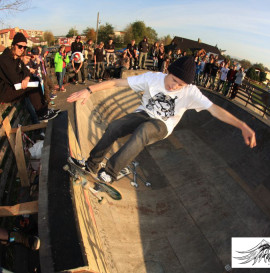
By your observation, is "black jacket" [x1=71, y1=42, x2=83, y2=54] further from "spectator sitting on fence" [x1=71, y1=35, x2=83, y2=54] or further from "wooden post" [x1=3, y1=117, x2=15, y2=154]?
"wooden post" [x1=3, y1=117, x2=15, y2=154]

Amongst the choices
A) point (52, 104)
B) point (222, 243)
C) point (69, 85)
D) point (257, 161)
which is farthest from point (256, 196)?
point (69, 85)

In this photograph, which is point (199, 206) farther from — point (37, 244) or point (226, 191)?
point (37, 244)

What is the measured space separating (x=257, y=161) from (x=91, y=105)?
7292 millimetres

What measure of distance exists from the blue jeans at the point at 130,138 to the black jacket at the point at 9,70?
9.06 ft

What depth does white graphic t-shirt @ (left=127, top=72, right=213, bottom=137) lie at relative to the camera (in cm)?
334

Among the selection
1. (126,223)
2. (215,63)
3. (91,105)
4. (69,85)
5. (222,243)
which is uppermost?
(215,63)

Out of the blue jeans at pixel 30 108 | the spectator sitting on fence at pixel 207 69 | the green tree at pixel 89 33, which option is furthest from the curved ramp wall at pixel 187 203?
the green tree at pixel 89 33

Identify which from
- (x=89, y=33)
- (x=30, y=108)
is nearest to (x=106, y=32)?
(x=89, y=33)

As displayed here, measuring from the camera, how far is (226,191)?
22.5ft

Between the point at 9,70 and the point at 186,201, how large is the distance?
5.91 meters

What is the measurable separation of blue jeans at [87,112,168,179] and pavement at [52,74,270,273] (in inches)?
83.0

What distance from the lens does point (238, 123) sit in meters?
3.10

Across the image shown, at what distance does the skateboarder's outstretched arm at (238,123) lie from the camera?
2.98 meters

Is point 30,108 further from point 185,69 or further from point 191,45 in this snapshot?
point 191,45
